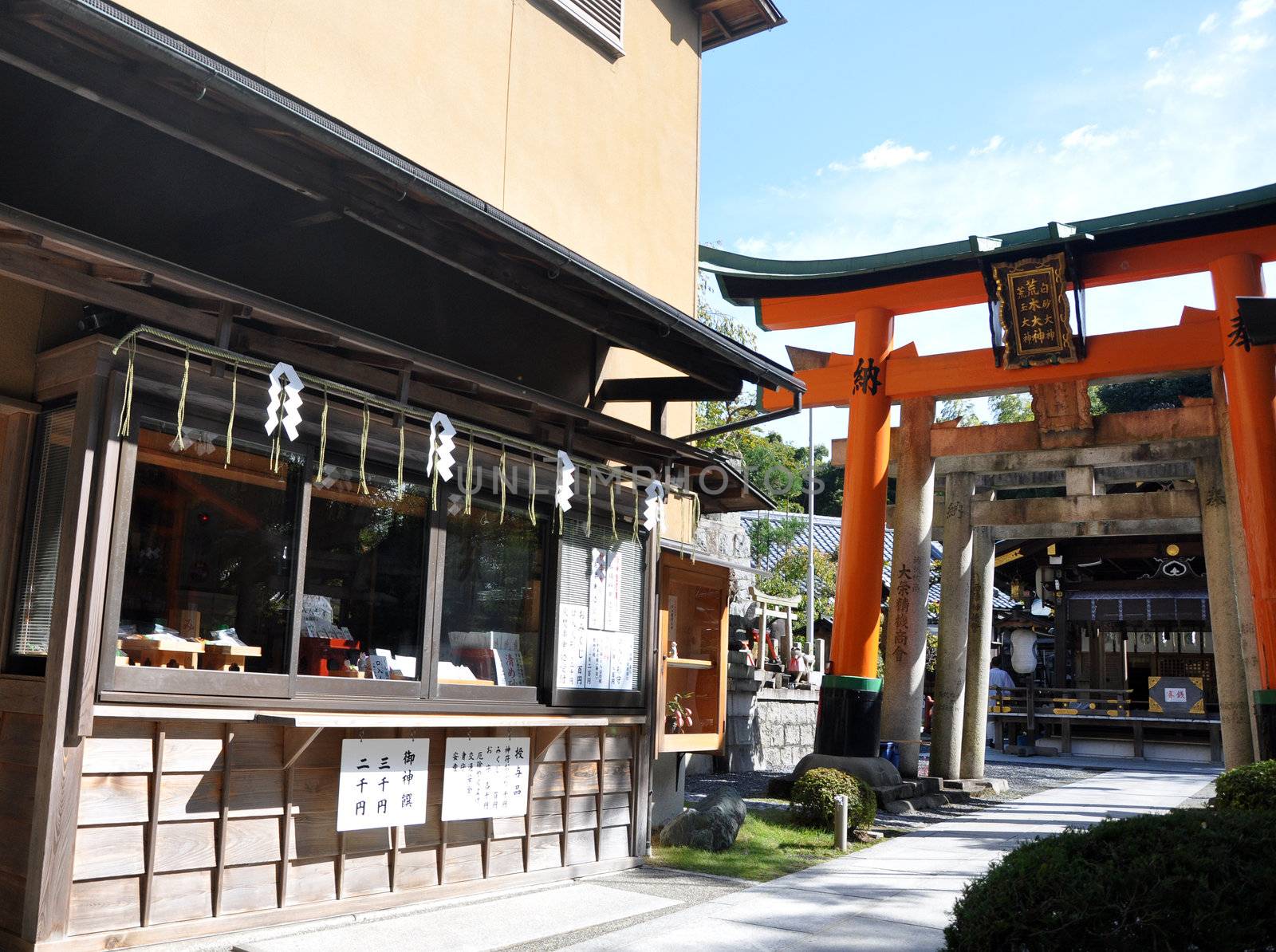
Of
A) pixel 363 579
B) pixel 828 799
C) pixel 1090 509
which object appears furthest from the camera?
pixel 1090 509

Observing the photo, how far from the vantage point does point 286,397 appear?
18.9 feet

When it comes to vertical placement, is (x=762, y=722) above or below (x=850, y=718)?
below

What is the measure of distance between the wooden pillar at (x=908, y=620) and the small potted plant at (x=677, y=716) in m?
5.40

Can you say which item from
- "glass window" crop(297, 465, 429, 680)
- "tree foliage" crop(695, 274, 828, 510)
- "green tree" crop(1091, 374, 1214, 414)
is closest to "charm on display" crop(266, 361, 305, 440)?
"glass window" crop(297, 465, 429, 680)

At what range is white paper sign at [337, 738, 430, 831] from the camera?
617cm

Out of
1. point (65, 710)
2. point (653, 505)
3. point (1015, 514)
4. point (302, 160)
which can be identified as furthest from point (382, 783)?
point (1015, 514)

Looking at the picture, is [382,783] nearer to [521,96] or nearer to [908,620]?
[521,96]

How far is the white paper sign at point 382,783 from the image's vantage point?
6.17 meters

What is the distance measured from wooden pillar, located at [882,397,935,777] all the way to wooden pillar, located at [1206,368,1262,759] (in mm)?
3530

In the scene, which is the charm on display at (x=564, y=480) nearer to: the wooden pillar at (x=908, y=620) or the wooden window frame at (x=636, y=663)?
the wooden window frame at (x=636, y=663)

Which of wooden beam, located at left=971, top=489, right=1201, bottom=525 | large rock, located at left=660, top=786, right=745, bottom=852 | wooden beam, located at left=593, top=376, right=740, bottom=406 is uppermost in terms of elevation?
wooden beam, located at left=971, top=489, right=1201, bottom=525

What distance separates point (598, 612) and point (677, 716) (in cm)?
150

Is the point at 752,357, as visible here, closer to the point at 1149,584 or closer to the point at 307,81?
the point at 307,81

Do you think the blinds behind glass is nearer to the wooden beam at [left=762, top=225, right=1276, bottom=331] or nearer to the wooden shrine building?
the wooden shrine building
